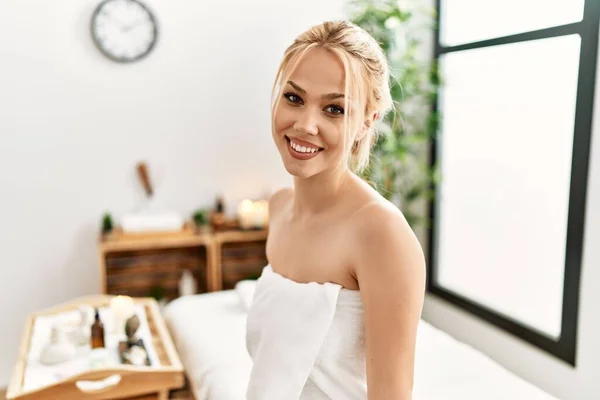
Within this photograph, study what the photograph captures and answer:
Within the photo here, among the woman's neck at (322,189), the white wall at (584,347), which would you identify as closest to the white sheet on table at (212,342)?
the woman's neck at (322,189)

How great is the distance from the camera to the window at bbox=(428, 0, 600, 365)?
2.12 meters

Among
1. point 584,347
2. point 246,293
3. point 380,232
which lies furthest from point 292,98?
point 584,347

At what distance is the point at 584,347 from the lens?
6.73ft

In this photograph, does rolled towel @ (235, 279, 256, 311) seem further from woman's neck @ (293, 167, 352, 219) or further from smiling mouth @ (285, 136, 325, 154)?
smiling mouth @ (285, 136, 325, 154)

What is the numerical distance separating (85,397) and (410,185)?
2.01 meters

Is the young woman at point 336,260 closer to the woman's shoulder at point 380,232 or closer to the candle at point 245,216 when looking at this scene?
the woman's shoulder at point 380,232

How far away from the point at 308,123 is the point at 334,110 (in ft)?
0.19

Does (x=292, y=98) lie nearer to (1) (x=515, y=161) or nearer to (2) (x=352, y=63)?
(2) (x=352, y=63)

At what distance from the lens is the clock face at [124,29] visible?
2.57 metres

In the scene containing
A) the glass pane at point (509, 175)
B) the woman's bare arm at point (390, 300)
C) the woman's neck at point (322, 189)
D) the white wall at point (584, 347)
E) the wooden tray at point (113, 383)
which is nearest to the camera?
the woman's bare arm at point (390, 300)

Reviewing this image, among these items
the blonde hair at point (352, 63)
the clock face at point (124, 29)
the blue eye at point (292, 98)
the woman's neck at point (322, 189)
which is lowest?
the woman's neck at point (322, 189)

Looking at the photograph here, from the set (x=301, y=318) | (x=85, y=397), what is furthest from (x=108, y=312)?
(x=301, y=318)

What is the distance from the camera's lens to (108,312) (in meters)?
2.23

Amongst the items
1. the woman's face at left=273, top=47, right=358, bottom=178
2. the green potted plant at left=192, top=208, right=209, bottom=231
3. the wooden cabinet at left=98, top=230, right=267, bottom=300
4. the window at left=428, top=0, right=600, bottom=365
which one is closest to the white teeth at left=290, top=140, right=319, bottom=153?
the woman's face at left=273, top=47, right=358, bottom=178
